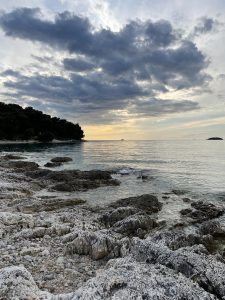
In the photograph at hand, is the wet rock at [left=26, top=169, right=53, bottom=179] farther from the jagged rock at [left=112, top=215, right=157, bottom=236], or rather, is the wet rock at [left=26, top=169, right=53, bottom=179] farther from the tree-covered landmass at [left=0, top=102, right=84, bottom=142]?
the tree-covered landmass at [left=0, top=102, right=84, bottom=142]

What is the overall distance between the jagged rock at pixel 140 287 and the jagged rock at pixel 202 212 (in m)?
11.9

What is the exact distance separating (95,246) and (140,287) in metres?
4.23

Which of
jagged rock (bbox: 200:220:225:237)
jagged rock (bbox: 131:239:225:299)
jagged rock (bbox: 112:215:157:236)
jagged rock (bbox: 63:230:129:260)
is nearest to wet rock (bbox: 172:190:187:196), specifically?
jagged rock (bbox: 200:220:225:237)

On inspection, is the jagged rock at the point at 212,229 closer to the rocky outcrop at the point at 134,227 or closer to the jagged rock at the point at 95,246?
the rocky outcrop at the point at 134,227

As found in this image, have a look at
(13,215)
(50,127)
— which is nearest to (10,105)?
(50,127)

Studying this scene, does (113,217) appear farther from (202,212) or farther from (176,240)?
(202,212)

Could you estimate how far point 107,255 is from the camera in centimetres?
1128

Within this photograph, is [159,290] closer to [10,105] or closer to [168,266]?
[168,266]

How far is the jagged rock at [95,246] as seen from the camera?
11.3 metres

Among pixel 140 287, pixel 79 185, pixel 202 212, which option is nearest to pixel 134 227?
pixel 202 212

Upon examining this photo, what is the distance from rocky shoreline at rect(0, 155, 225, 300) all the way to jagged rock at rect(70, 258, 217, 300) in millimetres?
23

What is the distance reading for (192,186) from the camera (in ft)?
109

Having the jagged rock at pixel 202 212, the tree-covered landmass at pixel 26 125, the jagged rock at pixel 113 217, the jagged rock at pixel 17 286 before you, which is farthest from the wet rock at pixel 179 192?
the tree-covered landmass at pixel 26 125

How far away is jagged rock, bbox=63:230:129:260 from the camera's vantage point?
444 inches
